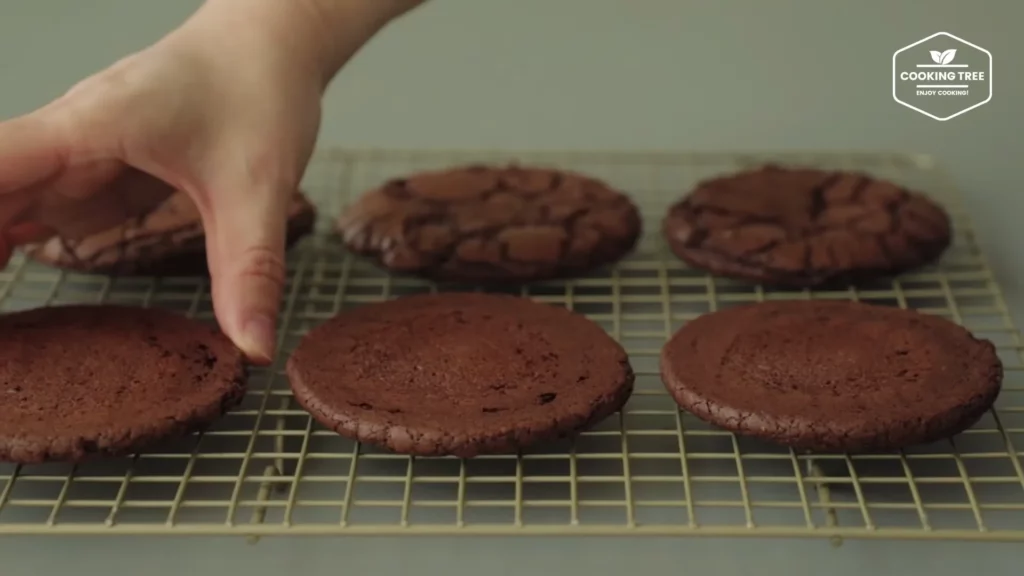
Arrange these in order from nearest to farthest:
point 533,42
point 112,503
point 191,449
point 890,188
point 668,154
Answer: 1. point 112,503
2. point 191,449
3. point 890,188
4. point 668,154
5. point 533,42

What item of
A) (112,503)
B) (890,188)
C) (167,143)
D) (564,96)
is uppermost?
(167,143)

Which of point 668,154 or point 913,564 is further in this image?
point 668,154

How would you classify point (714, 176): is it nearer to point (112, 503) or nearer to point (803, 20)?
point (803, 20)

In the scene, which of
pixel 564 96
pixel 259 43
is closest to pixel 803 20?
pixel 564 96

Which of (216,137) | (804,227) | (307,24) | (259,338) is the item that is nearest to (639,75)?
(804,227)

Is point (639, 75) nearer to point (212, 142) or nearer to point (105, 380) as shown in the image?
point (212, 142)

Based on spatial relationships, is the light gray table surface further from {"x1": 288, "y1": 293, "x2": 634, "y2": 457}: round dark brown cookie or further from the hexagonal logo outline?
{"x1": 288, "y1": 293, "x2": 634, "y2": 457}: round dark brown cookie
